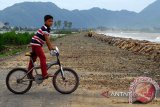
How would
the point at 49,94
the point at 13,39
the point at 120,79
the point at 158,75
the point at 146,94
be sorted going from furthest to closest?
the point at 13,39
the point at 158,75
the point at 120,79
the point at 49,94
the point at 146,94

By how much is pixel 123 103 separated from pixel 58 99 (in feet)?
5.12

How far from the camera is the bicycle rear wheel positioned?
11.5 metres

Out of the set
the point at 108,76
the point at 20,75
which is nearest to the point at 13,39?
the point at 108,76

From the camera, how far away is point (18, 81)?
11.5 meters

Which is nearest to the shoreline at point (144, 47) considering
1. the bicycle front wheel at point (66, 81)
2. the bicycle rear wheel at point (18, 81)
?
the bicycle front wheel at point (66, 81)

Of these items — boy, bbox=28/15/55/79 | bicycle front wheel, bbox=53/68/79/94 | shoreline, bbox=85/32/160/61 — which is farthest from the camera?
shoreline, bbox=85/32/160/61

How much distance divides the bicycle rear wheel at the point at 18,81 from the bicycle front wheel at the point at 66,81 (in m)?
0.68

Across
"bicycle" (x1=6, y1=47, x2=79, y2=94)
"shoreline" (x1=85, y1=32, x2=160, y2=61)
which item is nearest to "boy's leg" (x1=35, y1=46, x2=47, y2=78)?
"bicycle" (x1=6, y1=47, x2=79, y2=94)

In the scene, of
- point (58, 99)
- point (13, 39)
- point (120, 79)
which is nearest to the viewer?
point (58, 99)

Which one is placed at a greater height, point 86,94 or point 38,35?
point 38,35

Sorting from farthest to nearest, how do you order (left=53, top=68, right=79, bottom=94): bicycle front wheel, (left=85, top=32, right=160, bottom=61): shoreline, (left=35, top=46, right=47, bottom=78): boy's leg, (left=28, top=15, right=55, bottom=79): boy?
(left=85, top=32, right=160, bottom=61): shoreline → (left=53, top=68, right=79, bottom=94): bicycle front wheel → (left=35, top=46, right=47, bottom=78): boy's leg → (left=28, top=15, right=55, bottom=79): boy

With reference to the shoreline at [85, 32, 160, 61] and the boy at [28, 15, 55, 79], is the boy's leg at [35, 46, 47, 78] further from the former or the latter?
the shoreline at [85, 32, 160, 61]

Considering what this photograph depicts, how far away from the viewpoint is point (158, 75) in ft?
53.0

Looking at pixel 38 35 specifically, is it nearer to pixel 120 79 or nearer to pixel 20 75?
pixel 20 75
